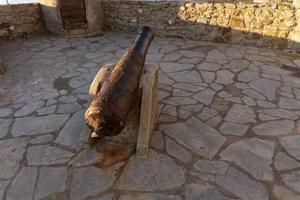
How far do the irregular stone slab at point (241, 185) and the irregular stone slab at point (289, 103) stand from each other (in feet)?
6.57

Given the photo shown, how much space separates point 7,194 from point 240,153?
274 cm

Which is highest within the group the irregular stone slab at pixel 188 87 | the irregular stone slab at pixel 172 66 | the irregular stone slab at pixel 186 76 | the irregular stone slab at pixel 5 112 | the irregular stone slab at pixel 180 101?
the irregular stone slab at pixel 172 66

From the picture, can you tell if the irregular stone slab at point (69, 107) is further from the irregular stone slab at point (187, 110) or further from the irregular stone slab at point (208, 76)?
the irregular stone slab at point (208, 76)

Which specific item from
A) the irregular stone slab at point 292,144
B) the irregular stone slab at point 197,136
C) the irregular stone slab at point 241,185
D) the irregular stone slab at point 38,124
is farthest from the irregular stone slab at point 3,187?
the irregular stone slab at point 292,144

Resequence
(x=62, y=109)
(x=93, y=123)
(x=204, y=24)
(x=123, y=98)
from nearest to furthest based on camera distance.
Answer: (x=93, y=123) → (x=123, y=98) → (x=62, y=109) → (x=204, y=24)

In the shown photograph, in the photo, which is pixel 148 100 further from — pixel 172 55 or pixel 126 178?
pixel 172 55

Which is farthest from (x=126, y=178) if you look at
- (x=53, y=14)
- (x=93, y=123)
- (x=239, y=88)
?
(x=53, y=14)

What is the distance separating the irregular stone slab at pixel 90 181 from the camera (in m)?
3.17

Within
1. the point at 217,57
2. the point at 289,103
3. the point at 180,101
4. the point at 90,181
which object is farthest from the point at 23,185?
the point at 217,57

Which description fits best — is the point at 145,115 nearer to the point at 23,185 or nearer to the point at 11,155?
the point at 23,185

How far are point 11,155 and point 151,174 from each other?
180 cm

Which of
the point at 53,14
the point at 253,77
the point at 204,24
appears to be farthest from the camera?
the point at 53,14

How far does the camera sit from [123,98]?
3.10 m

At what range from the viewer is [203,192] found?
3.16m
